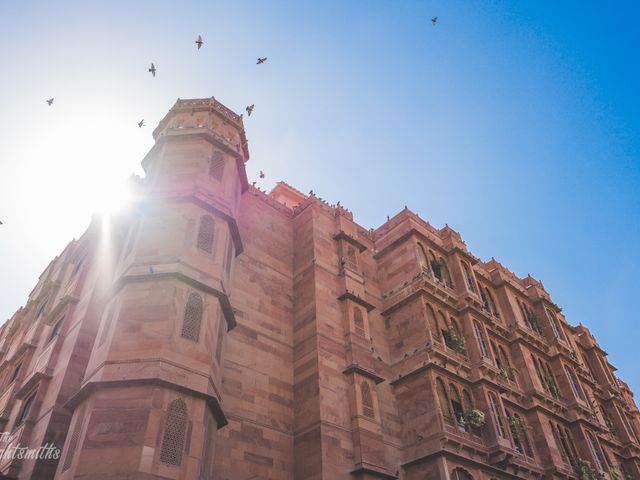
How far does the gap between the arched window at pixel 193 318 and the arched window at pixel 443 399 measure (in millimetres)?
11502

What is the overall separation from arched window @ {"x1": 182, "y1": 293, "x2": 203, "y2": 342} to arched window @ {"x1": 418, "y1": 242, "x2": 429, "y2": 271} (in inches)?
545

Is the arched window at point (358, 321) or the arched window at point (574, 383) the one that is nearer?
the arched window at point (358, 321)

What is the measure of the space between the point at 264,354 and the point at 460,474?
30.8 ft

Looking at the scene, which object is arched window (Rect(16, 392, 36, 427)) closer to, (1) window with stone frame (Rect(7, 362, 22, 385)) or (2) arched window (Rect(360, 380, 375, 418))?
(1) window with stone frame (Rect(7, 362, 22, 385))

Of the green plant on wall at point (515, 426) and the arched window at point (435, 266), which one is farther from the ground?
the arched window at point (435, 266)

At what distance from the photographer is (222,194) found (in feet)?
74.4

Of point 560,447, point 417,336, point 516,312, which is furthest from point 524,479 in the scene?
point 516,312

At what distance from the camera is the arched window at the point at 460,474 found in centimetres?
2055

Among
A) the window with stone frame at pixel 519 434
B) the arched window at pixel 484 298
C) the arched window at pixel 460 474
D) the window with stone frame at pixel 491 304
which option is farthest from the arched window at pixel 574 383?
the arched window at pixel 460 474

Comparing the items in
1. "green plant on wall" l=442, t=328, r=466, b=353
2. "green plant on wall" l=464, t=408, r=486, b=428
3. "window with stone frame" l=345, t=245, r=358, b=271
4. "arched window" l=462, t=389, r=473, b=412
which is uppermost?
"window with stone frame" l=345, t=245, r=358, b=271

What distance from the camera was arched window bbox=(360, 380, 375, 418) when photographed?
2112cm

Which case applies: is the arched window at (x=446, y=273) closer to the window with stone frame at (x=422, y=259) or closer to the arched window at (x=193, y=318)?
the window with stone frame at (x=422, y=259)

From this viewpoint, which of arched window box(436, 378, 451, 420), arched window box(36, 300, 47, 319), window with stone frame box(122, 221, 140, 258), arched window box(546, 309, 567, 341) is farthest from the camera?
arched window box(546, 309, 567, 341)

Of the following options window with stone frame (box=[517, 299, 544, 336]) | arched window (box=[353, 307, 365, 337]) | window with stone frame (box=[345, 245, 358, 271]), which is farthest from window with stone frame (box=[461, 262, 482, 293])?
arched window (box=[353, 307, 365, 337])
